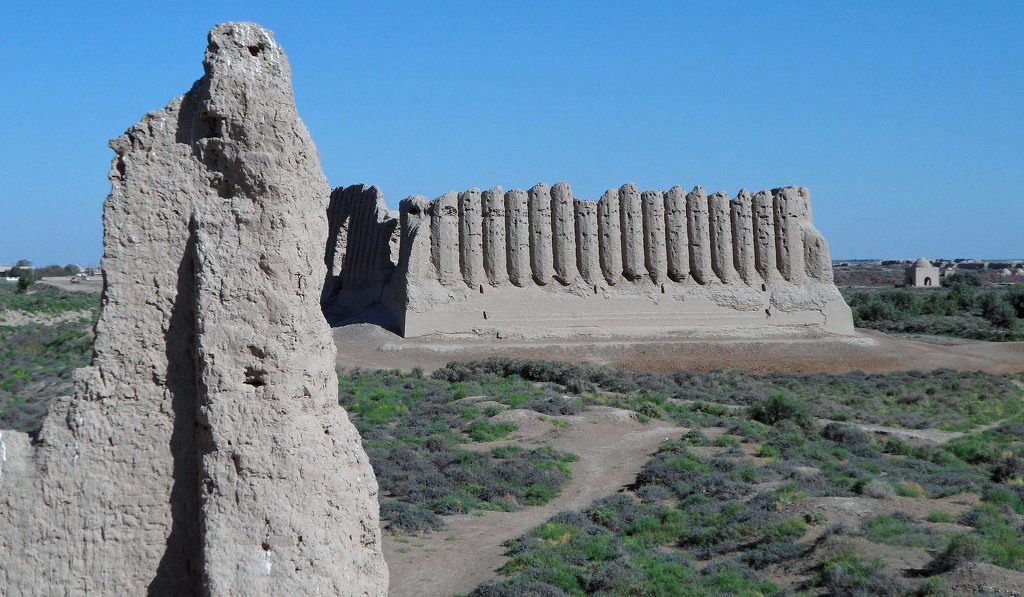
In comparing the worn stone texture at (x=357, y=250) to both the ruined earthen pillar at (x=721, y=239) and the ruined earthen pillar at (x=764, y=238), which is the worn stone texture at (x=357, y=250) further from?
the ruined earthen pillar at (x=764, y=238)

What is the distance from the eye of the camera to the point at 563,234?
21844 millimetres

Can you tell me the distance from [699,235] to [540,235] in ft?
13.6

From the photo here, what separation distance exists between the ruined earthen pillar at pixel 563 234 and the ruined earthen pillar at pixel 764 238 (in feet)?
16.0

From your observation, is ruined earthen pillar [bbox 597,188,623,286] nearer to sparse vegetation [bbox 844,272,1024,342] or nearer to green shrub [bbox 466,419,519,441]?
green shrub [bbox 466,419,519,441]

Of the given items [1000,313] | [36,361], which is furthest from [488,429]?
[1000,313]

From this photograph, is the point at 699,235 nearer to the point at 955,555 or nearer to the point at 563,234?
the point at 563,234

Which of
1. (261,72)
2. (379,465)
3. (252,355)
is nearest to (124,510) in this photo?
(252,355)

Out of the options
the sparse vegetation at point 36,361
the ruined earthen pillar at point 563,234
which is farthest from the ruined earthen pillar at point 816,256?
the sparse vegetation at point 36,361

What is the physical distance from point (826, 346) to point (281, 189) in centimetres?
2019

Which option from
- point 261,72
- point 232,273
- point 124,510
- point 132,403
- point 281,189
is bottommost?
point 124,510

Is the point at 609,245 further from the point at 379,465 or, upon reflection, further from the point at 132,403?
the point at 132,403

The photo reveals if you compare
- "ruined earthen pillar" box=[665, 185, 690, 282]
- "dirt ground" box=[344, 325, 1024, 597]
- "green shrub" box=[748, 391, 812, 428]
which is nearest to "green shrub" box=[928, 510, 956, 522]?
"dirt ground" box=[344, 325, 1024, 597]

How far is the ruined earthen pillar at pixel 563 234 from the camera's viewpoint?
21797mm

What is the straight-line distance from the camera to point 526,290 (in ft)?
71.1
